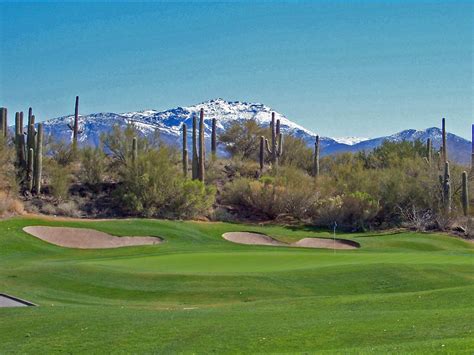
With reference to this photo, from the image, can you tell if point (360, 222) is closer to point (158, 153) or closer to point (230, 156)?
point (158, 153)

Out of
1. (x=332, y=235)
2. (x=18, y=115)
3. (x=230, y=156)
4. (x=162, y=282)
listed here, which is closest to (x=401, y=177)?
(x=332, y=235)

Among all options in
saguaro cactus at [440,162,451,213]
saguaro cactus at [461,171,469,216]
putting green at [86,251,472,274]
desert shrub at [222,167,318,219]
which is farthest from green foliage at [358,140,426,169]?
putting green at [86,251,472,274]

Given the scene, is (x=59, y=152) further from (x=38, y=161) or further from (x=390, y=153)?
(x=390, y=153)

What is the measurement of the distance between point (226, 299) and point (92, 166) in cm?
3298

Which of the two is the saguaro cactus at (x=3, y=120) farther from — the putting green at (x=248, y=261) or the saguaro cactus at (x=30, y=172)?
the putting green at (x=248, y=261)

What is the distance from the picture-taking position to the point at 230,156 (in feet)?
236

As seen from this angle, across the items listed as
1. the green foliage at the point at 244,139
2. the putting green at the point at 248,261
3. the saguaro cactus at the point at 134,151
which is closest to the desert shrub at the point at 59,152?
the saguaro cactus at the point at 134,151

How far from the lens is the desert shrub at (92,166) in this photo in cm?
5528

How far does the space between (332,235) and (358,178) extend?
1013 centimetres

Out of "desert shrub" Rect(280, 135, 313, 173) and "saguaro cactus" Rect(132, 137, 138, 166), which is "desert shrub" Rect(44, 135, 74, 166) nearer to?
"saguaro cactus" Rect(132, 137, 138, 166)

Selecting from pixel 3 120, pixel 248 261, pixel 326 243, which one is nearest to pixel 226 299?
pixel 248 261

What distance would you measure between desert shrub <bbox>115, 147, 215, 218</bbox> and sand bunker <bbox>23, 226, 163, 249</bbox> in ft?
27.3

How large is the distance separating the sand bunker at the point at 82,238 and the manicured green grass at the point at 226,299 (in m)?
0.73

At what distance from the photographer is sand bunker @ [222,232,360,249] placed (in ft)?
142
